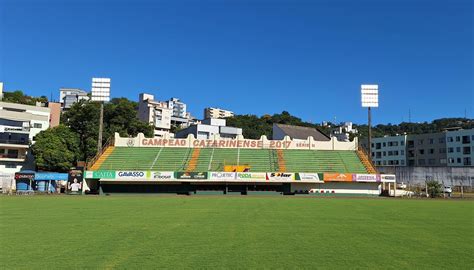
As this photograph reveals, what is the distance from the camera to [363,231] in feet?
49.1

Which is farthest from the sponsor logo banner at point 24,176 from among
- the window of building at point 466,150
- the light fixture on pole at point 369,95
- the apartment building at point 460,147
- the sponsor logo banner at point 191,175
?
the window of building at point 466,150

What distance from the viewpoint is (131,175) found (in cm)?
4922

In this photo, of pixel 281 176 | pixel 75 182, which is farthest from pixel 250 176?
pixel 75 182

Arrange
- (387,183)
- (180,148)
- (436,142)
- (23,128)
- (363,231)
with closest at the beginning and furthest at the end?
(363,231) → (387,183) → (180,148) → (23,128) → (436,142)

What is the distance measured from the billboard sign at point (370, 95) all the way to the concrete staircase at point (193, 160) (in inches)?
1070

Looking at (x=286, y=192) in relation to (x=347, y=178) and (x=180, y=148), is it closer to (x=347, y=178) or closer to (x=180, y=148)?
(x=347, y=178)

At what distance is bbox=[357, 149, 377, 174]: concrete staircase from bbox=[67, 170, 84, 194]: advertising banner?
123 feet

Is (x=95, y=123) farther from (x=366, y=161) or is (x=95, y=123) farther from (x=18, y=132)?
(x=366, y=161)

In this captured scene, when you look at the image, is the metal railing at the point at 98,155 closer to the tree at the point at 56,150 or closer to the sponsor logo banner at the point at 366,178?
the tree at the point at 56,150

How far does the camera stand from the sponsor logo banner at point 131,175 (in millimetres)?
49062

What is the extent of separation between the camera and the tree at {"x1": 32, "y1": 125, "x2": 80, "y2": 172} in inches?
2383

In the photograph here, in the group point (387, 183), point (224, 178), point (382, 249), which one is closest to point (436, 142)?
point (387, 183)

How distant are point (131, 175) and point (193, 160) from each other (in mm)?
9528

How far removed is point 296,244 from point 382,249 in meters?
2.44
